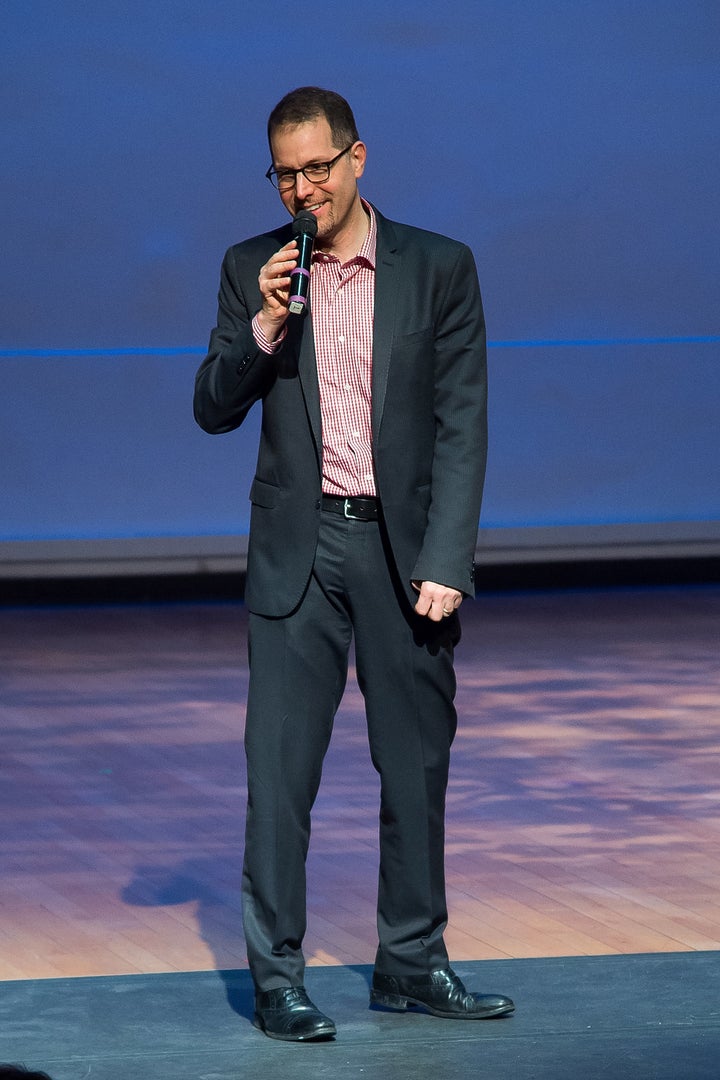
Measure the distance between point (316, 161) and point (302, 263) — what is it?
19cm

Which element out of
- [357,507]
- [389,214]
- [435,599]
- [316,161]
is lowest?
[435,599]

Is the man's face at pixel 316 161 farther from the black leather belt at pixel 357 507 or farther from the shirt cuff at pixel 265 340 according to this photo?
the black leather belt at pixel 357 507

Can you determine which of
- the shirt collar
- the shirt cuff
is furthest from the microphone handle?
the shirt collar

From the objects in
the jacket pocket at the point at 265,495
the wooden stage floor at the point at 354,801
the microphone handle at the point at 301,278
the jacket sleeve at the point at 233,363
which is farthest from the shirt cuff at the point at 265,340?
the wooden stage floor at the point at 354,801

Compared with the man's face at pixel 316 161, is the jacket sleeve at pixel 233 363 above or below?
below

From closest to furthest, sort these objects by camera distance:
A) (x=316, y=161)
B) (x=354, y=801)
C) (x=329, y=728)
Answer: (x=316, y=161) → (x=329, y=728) → (x=354, y=801)

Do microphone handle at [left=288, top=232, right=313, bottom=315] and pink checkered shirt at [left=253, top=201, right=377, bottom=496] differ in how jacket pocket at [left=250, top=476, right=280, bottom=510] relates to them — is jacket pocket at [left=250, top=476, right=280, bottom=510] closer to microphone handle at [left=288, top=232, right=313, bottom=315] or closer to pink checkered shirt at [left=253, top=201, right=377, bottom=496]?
pink checkered shirt at [left=253, top=201, right=377, bottom=496]

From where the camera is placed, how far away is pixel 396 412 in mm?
Result: 2590

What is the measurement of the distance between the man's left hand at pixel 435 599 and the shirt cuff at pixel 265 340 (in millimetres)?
409

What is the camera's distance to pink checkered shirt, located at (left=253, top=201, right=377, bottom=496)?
8.53ft

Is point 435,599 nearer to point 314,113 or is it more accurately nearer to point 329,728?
point 329,728

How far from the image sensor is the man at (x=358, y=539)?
259cm

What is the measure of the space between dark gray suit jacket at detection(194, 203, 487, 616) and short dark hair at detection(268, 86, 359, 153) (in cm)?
19

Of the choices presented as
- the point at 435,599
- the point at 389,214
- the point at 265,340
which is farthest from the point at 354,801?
the point at 389,214
